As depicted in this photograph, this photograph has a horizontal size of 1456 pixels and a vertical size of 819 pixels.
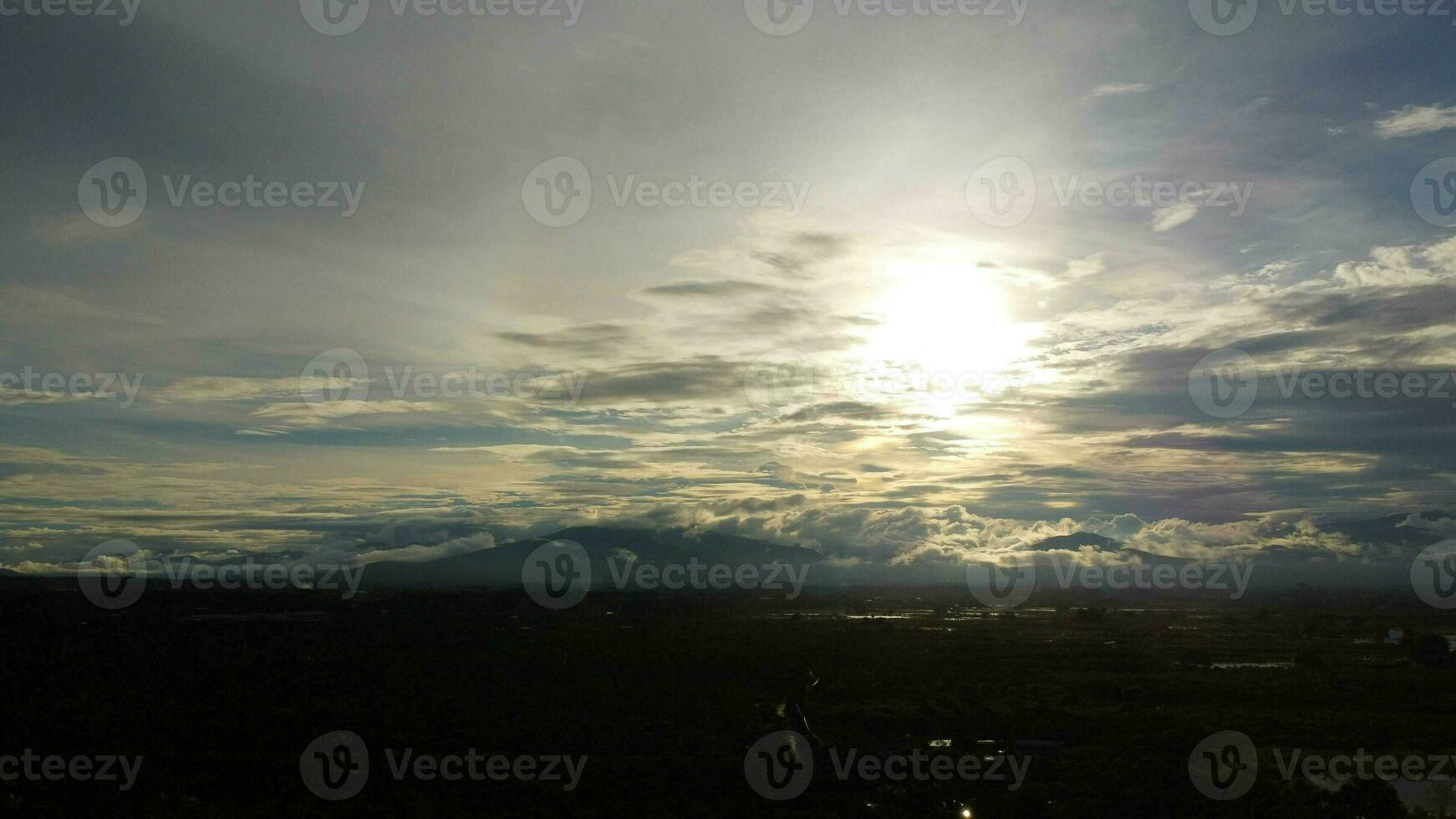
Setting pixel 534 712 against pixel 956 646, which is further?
pixel 956 646

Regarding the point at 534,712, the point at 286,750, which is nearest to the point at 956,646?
the point at 534,712

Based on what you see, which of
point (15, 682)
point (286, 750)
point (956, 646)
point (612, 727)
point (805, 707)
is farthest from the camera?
point (956, 646)

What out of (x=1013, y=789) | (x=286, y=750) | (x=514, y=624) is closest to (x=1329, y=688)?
(x=1013, y=789)

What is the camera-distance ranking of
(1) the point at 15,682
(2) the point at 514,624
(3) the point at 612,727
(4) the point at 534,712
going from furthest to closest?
(2) the point at 514,624
(1) the point at 15,682
(4) the point at 534,712
(3) the point at 612,727

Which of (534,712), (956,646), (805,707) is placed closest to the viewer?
(534,712)

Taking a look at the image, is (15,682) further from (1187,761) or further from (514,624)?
(1187,761)

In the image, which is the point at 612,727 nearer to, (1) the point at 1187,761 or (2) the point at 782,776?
(2) the point at 782,776
